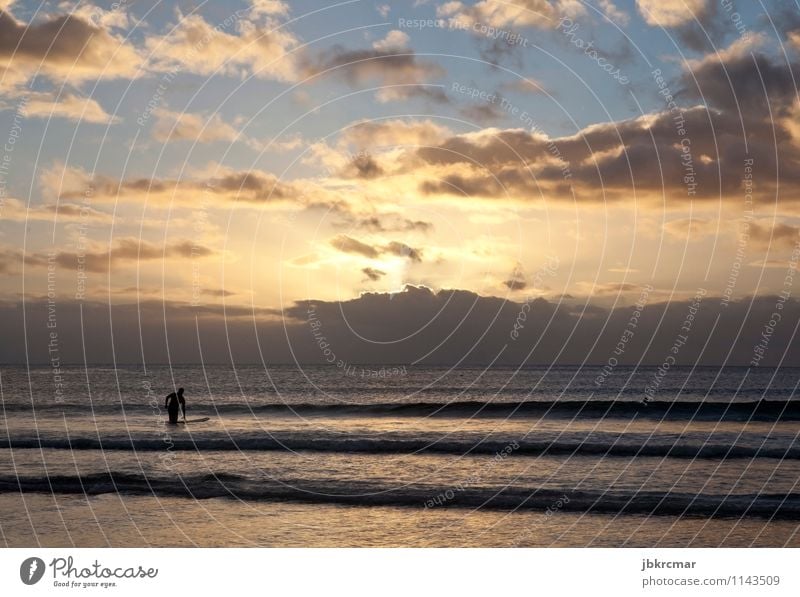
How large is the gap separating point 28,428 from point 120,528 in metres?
25.1

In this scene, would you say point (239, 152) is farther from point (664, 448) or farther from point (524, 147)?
point (664, 448)

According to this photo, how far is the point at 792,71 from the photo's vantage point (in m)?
25.5

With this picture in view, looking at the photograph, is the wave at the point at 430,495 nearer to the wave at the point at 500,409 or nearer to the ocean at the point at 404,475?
the ocean at the point at 404,475

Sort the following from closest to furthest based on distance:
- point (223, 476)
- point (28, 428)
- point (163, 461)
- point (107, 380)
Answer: point (223, 476) → point (163, 461) → point (28, 428) → point (107, 380)

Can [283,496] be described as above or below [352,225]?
below

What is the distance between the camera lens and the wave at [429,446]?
3675cm

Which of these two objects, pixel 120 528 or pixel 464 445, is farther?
pixel 464 445

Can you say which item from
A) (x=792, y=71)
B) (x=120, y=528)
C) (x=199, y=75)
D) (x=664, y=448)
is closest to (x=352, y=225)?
(x=199, y=75)

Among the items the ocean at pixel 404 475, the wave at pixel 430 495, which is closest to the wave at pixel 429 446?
the ocean at pixel 404 475

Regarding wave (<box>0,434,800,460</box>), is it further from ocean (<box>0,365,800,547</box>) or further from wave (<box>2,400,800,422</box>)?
wave (<box>2,400,800,422</box>)
